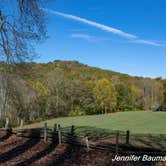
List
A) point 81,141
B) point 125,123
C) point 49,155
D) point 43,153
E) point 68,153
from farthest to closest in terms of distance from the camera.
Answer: point 125,123
point 81,141
point 68,153
point 43,153
point 49,155

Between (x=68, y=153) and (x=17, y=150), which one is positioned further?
(x=17, y=150)

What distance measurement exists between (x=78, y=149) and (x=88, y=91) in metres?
68.6

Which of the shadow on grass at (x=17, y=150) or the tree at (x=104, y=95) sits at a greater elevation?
the tree at (x=104, y=95)

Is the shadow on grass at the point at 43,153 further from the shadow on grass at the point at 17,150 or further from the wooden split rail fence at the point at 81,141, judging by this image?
the shadow on grass at the point at 17,150

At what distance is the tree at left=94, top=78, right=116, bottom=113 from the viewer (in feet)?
285

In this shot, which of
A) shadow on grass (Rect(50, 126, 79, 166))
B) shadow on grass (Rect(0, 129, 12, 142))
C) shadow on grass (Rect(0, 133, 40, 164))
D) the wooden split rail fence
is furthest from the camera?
shadow on grass (Rect(0, 129, 12, 142))

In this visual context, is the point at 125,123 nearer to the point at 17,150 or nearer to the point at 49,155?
the point at 17,150

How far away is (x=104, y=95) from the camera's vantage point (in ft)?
287

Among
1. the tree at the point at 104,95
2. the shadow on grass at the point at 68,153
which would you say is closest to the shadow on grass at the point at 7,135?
the shadow on grass at the point at 68,153

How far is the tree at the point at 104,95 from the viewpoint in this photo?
86812 millimetres

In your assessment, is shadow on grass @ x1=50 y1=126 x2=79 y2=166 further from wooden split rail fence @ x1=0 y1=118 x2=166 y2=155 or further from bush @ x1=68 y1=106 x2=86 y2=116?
bush @ x1=68 y1=106 x2=86 y2=116

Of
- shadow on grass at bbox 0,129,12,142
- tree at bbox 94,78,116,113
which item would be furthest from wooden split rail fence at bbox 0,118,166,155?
tree at bbox 94,78,116,113

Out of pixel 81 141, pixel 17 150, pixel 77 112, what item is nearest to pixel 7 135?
pixel 17 150

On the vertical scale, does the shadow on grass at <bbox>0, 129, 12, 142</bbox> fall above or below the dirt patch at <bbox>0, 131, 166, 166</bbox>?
above
